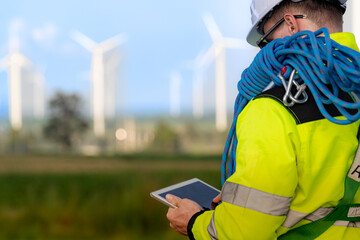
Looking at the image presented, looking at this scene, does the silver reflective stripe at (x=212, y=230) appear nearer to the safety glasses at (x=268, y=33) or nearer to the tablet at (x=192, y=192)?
the tablet at (x=192, y=192)

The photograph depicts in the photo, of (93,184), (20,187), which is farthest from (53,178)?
(93,184)

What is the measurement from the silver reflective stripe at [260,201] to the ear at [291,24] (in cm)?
81

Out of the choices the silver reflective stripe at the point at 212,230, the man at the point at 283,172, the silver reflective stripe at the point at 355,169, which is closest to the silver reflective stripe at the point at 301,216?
the man at the point at 283,172

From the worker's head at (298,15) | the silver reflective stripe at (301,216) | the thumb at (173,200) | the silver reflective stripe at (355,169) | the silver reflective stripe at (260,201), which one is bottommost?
the silver reflective stripe at (301,216)

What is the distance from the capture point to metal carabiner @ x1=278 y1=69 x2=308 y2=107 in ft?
5.91

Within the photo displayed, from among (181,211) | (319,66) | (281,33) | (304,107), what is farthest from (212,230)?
(281,33)

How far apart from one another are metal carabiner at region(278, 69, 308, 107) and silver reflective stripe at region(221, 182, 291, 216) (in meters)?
0.39

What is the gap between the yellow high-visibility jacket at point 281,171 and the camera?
175 cm

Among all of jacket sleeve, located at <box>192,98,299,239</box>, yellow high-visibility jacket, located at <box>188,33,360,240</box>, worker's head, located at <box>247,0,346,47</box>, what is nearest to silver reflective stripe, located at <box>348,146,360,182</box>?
yellow high-visibility jacket, located at <box>188,33,360,240</box>

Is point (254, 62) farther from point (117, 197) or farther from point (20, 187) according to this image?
point (20, 187)

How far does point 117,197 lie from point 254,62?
12181 mm

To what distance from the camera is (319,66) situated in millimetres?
1813

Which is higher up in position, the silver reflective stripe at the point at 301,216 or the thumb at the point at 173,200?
the thumb at the point at 173,200

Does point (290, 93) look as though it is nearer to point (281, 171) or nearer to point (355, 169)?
point (281, 171)
